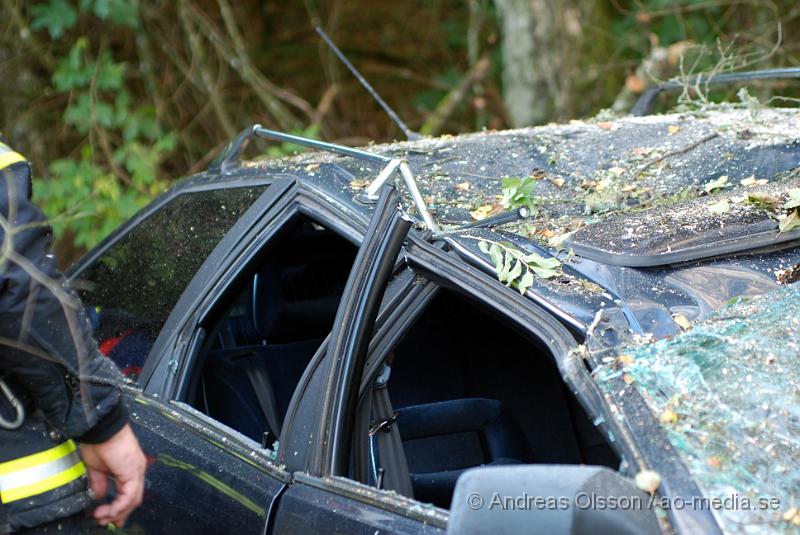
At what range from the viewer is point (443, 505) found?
7.66 ft

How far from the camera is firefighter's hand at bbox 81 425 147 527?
6.39 ft

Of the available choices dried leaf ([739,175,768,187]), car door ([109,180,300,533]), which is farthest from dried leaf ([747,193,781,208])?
car door ([109,180,300,533])

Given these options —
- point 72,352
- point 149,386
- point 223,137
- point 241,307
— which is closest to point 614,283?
point 72,352

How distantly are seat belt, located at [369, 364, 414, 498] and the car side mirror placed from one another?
24.5 inches

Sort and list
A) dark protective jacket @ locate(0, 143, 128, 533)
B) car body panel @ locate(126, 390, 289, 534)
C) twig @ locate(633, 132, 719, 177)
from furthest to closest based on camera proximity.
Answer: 1. twig @ locate(633, 132, 719, 177)
2. car body panel @ locate(126, 390, 289, 534)
3. dark protective jacket @ locate(0, 143, 128, 533)

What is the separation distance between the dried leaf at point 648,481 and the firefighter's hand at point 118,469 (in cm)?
107

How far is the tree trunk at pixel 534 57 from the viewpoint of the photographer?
21.7ft

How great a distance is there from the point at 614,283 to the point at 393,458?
25.8 inches

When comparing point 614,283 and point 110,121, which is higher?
point 110,121

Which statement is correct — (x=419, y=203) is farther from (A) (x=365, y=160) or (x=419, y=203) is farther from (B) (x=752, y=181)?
(B) (x=752, y=181)

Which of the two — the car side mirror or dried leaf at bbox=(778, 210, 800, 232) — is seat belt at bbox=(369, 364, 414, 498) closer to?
the car side mirror

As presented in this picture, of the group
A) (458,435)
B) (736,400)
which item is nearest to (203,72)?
(458,435)

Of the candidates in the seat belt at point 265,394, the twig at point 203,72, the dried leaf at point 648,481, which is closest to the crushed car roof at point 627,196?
the dried leaf at point 648,481

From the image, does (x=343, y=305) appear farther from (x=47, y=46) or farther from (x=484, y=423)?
(x=47, y=46)
